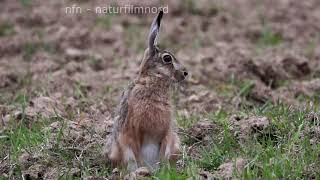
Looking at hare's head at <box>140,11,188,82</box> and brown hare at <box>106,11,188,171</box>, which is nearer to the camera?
brown hare at <box>106,11,188,171</box>

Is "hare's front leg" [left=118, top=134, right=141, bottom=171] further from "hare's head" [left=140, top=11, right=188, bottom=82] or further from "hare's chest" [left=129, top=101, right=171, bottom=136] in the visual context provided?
"hare's head" [left=140, top=11, right=188, bottom=82]

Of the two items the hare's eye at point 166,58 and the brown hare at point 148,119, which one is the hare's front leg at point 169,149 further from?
the hare's eye at point 166,58

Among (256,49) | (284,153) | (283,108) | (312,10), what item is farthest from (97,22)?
(284,153)

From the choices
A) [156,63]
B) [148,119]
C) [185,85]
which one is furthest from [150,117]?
[185,85]

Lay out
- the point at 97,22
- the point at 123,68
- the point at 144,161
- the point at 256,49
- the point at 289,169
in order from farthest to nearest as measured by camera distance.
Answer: the point at 97,22 → the point at 256,49 → the point at 123,68 → the point at 144,161 → the point at 289,169

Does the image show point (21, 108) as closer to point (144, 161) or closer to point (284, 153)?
point (144, 161)

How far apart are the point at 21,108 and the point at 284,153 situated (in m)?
2.94

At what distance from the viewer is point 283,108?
6.93 metres

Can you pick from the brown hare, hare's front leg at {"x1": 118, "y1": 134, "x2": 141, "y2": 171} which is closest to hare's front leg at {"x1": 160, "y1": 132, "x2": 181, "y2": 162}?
the brown hare

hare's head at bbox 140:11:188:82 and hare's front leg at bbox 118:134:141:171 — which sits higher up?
hare's head at bbox 140:11:188:82

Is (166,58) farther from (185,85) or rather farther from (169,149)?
(185,85)

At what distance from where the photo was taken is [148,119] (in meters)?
6.09

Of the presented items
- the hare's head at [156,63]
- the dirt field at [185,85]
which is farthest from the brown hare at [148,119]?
the dirt field at [185,85]

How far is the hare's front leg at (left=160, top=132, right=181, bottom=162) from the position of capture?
6.15 metres
